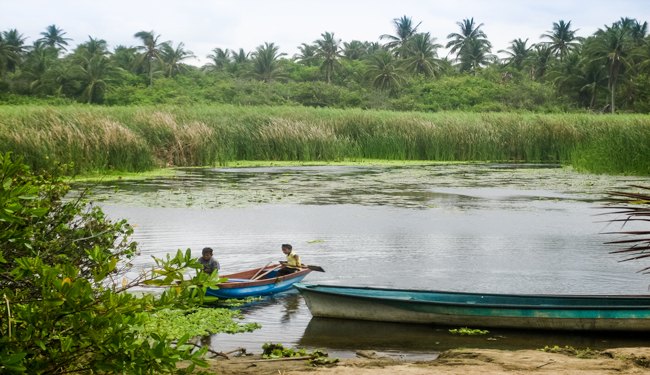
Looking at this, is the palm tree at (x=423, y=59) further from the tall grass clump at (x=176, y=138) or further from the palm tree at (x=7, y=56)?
the tall grass clump at (x=176, y=138)

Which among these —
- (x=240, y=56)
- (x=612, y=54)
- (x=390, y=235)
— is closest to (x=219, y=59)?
(x=240, y=56)

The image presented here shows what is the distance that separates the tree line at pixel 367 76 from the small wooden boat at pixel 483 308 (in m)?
48.1

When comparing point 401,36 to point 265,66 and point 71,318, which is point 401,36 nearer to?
point 265,66

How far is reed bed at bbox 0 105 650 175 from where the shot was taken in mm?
25984

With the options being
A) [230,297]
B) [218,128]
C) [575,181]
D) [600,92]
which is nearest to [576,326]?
[230,297]

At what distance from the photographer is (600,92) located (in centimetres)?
6600

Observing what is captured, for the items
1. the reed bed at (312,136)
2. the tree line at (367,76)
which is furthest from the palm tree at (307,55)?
the reed bed at (312,136)

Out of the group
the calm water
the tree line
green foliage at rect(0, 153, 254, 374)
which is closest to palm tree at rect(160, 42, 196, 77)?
the tree line

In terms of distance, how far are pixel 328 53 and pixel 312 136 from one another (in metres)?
44.0

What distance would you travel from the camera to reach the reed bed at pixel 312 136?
26.0 metres

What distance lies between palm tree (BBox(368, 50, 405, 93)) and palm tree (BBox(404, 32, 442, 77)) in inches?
220

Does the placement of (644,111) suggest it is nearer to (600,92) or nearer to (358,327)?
(600,92)

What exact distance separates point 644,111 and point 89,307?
57.8 metres

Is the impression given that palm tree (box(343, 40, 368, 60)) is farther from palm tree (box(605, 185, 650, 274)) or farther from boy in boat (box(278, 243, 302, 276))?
boy in boat (box(278, 243, 302, 276))
